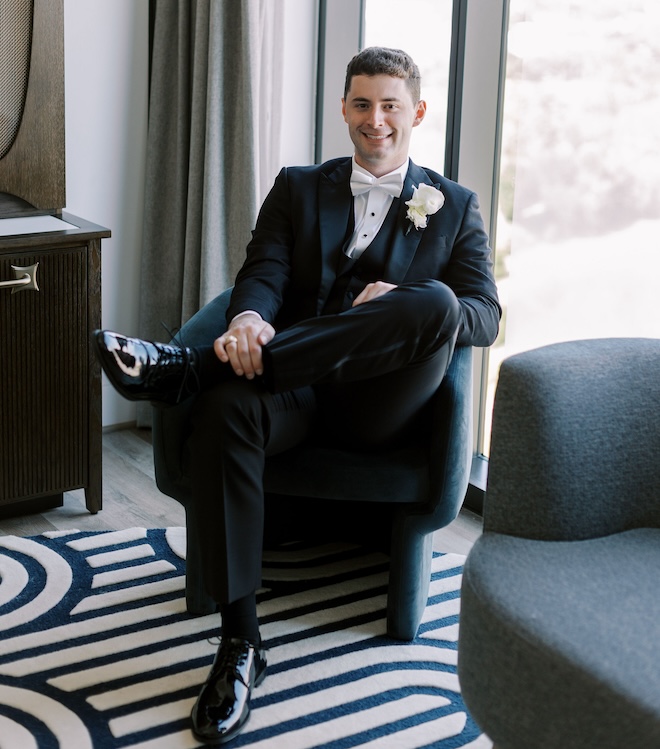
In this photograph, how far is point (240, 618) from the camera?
77.6 inches

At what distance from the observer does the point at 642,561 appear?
163 cm

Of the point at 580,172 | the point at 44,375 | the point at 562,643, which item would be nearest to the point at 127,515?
the point at 44,375

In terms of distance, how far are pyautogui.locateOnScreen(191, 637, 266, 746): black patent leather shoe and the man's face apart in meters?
1.11

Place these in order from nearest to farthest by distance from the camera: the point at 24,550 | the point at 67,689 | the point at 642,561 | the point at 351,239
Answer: the point at 642,561 < the point at 67,689 < the point at 351,239 < the point at 24,550

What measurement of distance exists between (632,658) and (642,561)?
0.98 ft

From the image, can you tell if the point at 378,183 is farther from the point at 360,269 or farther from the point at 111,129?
the point at 111,129

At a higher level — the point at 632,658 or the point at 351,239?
the point at 351,239

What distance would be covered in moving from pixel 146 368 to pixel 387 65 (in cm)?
91

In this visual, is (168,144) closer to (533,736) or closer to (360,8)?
(360,8)

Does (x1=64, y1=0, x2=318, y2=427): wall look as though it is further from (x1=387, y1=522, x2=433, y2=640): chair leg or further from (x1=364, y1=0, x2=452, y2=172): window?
(x1=387, y1=522, x2=433, y2=640): chair leg

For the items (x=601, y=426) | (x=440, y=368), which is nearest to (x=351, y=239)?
(x=440, y=368)

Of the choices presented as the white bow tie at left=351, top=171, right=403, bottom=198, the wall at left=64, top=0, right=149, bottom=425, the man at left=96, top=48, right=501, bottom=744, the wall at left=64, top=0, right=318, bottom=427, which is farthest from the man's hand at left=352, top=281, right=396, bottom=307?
the wall at left=64, top=0, right=149, bottom=425

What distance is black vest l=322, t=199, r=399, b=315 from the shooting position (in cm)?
232

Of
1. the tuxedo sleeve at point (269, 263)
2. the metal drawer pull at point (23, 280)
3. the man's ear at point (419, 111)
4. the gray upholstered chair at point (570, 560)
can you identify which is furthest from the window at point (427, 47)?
the gray upholstered chair at point (570, 560)
